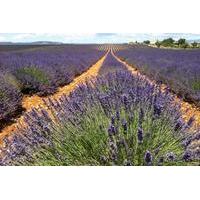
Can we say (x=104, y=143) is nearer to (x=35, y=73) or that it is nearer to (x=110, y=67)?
(x=35, y=73)

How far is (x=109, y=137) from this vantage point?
191 centimetres

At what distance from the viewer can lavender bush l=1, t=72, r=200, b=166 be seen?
6.06 ft

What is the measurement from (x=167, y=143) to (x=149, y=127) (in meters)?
0.14

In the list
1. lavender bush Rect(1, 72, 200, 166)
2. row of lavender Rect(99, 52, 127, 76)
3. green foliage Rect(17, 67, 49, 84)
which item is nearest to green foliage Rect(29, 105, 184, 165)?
lavender bush Rect(1, 72, 200, 166)

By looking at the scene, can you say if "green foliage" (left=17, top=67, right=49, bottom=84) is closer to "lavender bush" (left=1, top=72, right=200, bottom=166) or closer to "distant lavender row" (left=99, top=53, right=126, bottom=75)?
"distant lavender row" (left=99, top=53, right=126, bottom=75)

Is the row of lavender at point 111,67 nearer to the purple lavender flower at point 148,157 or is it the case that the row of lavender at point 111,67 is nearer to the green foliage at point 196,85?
the green foliage at point 196,85

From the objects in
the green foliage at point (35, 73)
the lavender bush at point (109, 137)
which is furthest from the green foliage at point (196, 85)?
the lavender bush at point (109, 137)

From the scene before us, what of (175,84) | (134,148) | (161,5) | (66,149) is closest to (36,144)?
(66,149)

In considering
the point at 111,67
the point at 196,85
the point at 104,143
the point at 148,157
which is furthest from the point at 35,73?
the point at 148,157

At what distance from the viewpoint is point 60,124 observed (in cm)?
221

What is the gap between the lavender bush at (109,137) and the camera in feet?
6.06

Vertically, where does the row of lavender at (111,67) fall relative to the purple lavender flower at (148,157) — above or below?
below

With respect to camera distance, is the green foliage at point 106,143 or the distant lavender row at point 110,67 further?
the distant lavender row at point 110,67
